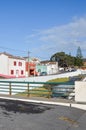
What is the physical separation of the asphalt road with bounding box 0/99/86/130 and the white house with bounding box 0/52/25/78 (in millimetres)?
63880

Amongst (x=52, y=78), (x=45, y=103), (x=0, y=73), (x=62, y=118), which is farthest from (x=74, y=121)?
(x=0, y=73)

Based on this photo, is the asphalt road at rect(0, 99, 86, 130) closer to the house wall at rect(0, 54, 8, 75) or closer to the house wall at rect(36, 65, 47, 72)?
the house wall at rect(0, 54, 8, 75)

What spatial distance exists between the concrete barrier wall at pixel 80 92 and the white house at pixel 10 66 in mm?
61856

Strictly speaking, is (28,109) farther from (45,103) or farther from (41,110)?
(45,103)

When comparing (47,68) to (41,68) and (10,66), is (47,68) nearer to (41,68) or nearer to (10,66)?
(41,68)

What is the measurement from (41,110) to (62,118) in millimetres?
1737

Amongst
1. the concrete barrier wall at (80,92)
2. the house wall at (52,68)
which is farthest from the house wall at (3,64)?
the concrete barrier wall at (80,92)

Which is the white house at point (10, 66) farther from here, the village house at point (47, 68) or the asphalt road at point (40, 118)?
the asphalt road at point (40, 118)

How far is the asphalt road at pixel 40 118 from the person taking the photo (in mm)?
9521

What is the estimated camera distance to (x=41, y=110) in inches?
505

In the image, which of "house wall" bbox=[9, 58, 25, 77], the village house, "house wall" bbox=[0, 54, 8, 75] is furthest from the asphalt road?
the village house

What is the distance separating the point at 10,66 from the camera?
81188 millimetres

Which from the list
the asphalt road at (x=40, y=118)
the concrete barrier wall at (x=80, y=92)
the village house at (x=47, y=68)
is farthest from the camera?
the village house at (x=47, y=68)

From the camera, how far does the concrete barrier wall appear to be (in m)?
15.3
